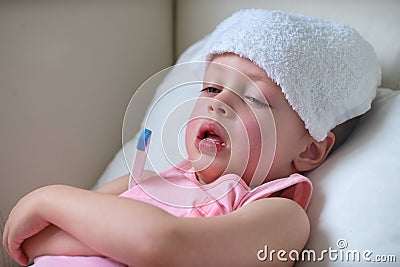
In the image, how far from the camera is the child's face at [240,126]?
32.4 inches

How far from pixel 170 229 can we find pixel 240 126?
0.72 feet

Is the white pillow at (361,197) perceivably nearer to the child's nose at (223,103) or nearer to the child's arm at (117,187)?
the child's nose at (223,103)

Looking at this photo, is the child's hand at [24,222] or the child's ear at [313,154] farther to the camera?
the child's ear at [313,154]

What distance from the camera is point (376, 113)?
38.4 inches

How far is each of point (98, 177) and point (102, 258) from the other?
521 mm

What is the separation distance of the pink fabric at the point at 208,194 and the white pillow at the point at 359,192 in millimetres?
36

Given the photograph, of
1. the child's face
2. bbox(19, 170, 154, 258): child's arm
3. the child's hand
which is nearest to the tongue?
the child's face

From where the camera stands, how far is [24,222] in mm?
806

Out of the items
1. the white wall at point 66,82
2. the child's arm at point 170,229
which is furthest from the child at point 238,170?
the white wall at point 66,82

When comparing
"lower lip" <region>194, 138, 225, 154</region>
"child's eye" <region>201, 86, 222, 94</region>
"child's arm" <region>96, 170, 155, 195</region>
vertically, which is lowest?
"child's arm" <region>96, 170, 155, 195</region>

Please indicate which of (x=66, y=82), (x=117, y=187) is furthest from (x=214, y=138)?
(x=66, y=82)

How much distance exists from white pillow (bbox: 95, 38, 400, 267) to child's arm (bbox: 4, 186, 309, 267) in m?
0.05

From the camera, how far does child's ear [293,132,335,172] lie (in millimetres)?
912

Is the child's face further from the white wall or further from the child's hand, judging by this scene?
the white wall
